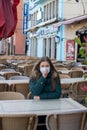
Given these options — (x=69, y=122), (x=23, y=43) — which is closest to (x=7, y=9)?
(x=69, y=122)

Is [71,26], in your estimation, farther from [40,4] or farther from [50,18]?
[40,4]

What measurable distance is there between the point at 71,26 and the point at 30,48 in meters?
16.5

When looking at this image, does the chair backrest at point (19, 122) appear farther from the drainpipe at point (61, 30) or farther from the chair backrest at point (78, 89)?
the drainpipe at point (61, 30)

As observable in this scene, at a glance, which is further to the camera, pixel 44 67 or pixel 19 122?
pixel 44 67

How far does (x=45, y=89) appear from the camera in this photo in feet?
23.2

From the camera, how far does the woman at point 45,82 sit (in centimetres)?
699

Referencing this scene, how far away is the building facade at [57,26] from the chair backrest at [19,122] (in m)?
19.4

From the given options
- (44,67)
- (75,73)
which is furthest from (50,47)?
(44,67)

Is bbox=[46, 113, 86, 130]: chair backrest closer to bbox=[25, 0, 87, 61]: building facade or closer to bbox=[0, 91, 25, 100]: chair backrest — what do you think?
bbox=[0, 91, 25, 100]: chair backrest

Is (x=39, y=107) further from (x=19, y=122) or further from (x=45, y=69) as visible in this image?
(x=45, y=69)

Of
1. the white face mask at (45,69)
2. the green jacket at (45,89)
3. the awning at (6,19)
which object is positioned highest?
the awning at (6,19)

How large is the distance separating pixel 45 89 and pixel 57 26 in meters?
23.1

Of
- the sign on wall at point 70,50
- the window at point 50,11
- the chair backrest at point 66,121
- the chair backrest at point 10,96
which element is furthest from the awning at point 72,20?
the chair backrest at point 66,121

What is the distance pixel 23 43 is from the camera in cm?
5100
